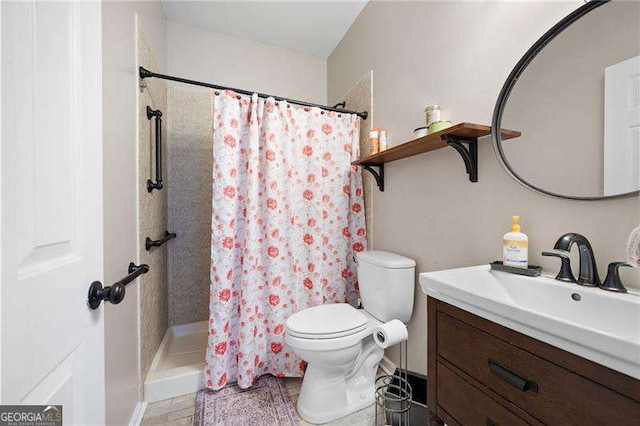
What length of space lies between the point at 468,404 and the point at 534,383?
0.78 feet

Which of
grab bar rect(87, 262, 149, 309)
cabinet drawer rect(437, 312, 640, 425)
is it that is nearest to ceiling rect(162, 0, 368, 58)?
grab bar rect(87, 262, 149, 309)

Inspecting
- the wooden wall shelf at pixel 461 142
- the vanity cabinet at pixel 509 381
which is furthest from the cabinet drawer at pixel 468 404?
the wooden wall shelf at pixel 461 142

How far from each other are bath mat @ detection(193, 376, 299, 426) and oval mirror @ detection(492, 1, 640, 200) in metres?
1.58

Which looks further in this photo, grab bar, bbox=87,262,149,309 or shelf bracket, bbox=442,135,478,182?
shelf bracket, bbox=442,135,478,182

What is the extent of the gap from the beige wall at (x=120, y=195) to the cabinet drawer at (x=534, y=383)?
1.25m

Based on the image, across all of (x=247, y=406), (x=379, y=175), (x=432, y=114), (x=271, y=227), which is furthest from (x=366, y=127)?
(x=247, y=406)

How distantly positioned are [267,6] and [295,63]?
2.03 feet

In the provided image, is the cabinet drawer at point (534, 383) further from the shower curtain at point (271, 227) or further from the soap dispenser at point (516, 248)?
the shower curtain at point (271, 227)

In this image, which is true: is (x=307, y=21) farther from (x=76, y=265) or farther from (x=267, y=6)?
(x=76, y=265)

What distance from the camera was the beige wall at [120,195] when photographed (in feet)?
3.27

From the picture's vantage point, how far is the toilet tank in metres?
1.41

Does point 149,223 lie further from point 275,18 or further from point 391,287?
point 275,18

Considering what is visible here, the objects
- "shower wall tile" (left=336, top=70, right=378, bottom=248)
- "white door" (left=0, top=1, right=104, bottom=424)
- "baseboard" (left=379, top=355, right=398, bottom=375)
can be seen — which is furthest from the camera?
"shower wall tile" (left=336, top=70, right=378, bottom=248)

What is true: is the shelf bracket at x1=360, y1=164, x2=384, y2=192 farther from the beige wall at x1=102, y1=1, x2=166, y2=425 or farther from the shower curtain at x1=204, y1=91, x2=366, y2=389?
the beige wall at x1=102, y1=1, x2=166, y2=425
